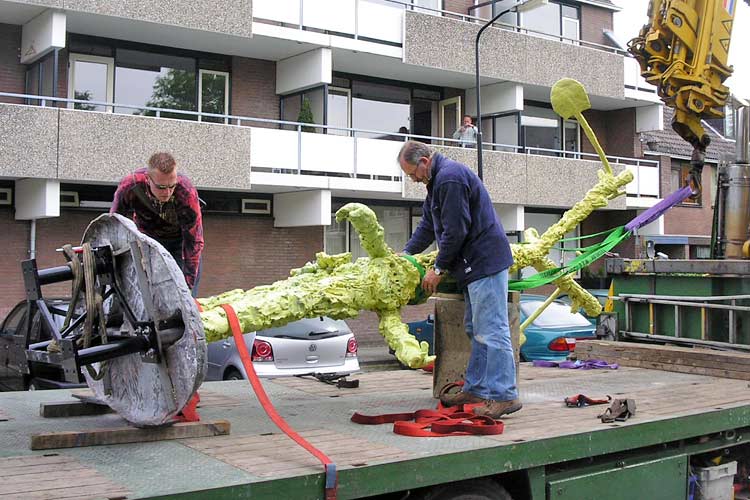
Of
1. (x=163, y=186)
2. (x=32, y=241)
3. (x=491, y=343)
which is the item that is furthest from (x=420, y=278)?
(x=32, y=241)

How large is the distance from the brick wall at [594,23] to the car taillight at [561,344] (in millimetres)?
14125

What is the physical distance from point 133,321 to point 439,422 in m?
1.66

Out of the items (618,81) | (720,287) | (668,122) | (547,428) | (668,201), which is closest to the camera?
(547,428)

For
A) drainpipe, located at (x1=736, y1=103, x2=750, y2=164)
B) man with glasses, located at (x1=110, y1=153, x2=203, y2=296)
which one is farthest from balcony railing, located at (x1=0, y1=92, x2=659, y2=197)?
man with glasses, located at (x1=110, y1=153, x2=203, y2=296)

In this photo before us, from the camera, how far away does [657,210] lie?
7.85m

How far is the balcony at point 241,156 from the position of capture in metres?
14.0

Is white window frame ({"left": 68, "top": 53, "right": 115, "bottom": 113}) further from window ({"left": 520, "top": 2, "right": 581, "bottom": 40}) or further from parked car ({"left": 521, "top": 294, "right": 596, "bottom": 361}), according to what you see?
window ({"left": 520, "top": 2, "right": 581, "bottom": 40})

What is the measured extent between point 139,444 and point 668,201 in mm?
5578

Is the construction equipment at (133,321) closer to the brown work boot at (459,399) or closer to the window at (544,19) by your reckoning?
the brown work boot at (459,399)

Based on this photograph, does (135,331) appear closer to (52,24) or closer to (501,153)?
(52,24)

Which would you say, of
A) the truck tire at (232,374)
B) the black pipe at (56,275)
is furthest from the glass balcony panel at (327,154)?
the black pipe at (56,275)

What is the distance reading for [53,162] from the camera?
1413 cm

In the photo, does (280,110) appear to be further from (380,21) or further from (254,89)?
(380,21)

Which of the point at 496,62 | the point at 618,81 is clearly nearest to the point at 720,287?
the point at 496,62
